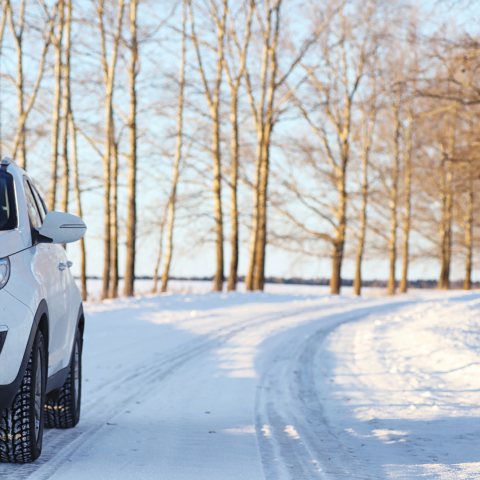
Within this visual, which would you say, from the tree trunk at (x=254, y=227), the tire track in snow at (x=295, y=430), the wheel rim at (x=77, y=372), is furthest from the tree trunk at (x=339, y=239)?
the wheel rim at (x=77, y=372)

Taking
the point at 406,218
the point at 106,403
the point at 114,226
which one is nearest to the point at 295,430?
the point at 106,403

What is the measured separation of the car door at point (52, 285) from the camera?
4.44 metres

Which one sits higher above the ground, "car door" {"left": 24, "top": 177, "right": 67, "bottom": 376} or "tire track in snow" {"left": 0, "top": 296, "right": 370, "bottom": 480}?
"car door" {"left": 24, "top": 177, "right": 67, "bottom": 376}

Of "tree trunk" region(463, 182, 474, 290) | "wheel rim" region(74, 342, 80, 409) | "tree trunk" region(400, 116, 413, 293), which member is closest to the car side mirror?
"wheel rim" region(74, 342, 80, 409)

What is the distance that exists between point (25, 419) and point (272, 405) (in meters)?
3.33

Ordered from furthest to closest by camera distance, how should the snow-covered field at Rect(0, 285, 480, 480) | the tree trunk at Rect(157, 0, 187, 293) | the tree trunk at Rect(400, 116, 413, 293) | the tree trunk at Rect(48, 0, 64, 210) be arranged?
1. the tree trunk at Rect(400, 116, 413, 293)
2. the tree trunk at Rect(157, 0, 187, 293)
3. the tree trunk at Rect(48, 0, 64, 210)
4. the snow-covered field at Rect(0, 285, 480, 480)

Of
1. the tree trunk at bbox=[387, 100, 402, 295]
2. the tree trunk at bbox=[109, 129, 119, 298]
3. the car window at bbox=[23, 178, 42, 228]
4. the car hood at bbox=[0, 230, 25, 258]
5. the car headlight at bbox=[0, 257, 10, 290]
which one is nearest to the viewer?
the car headlight at bbox=[0, 257, 10, 290]

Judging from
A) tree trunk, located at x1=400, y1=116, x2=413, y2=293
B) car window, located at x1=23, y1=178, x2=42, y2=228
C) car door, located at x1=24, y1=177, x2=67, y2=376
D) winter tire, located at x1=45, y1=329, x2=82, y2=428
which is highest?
tree trunk, located at x1=400, y1=116, x2=413, y2=293

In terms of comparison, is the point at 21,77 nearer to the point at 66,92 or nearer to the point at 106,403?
the point at 66,92

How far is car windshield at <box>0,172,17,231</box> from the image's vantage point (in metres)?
4.27

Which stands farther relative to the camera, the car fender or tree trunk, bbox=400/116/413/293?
tree trunk, bbox=400/116/413/293

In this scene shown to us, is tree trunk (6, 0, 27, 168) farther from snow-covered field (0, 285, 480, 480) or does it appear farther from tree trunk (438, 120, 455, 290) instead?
tree trunk (438, 120, 455, 290)

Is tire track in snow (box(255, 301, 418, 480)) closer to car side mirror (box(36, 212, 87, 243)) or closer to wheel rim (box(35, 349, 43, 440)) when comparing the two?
wheel rim (box(35, 349, 43, 440))

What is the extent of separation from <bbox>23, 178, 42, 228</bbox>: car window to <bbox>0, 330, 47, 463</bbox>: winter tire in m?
1.11
